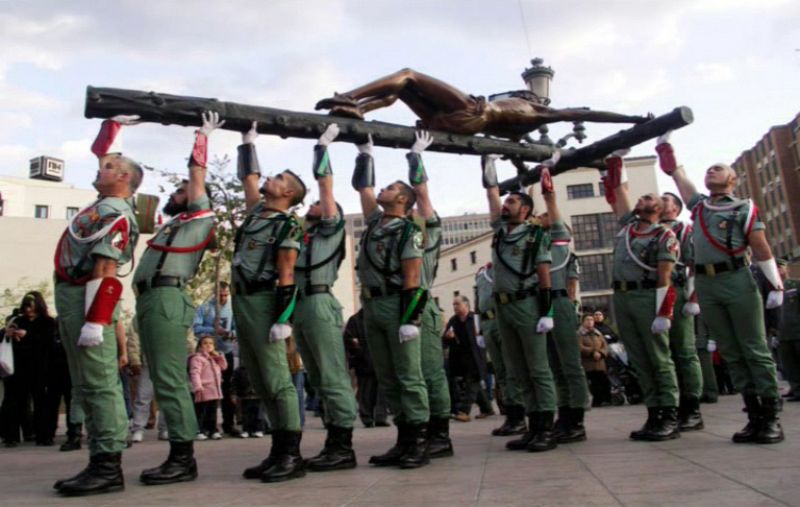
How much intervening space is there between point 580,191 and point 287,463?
43440 millimetres

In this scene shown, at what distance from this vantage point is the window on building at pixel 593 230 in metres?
45.3

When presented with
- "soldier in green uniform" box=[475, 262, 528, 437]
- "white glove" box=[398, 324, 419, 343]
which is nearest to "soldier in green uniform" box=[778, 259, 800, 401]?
"soldier in green uniform" box=[475, 262, 528, 437]

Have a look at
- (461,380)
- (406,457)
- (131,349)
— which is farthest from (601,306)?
(406,457)

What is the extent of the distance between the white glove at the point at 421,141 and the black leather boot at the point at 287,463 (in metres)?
2.49

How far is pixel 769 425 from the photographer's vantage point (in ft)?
16.3

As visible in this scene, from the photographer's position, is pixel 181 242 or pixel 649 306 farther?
pixel 649 306

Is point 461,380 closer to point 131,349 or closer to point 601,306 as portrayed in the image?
point 131,349

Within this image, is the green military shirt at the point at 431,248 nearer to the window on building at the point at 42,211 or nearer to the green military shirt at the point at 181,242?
the green military shirt at the point at 181,242

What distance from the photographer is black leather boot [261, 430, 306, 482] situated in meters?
4.35

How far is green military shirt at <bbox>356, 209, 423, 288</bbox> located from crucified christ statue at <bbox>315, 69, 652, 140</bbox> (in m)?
0.95

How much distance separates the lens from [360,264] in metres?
5.40

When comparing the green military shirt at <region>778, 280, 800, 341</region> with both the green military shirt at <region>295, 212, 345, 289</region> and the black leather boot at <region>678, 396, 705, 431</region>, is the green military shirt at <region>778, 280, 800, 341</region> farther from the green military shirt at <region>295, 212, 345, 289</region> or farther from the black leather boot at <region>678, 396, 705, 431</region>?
the green military shirt at <region>295, 212, 345, 289</region>

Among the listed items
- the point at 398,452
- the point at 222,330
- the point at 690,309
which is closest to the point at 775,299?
the point at 690,309

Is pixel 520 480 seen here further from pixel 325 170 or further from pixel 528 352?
pixel 325 170
